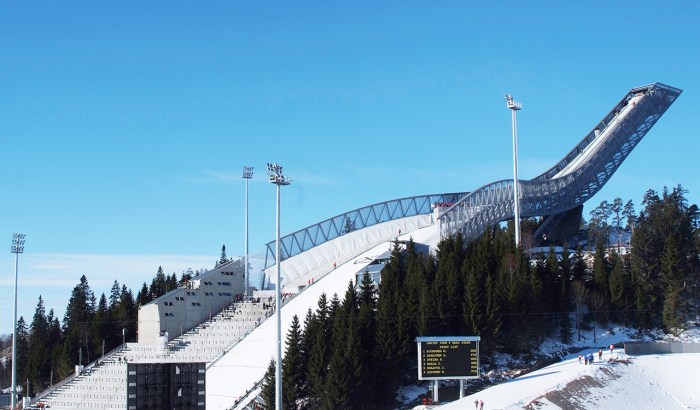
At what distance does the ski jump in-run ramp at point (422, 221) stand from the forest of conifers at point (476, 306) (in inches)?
161

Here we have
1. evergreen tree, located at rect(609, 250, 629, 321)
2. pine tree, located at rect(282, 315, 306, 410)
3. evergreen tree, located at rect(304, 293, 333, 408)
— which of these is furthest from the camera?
evergreen tree, located at rect(609, 250, 629, 321)

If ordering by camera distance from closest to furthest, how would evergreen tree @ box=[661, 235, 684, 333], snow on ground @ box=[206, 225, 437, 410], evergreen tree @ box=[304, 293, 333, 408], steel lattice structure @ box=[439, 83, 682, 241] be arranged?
evergreen tree @ box=[304, 293, 333, 408], snow on ground @ box=[206, 225, 437, 410], evergreen tree @ box=[661, 235, 684, 333], steel lattice structure @ box=[439, 83, 682, 241]

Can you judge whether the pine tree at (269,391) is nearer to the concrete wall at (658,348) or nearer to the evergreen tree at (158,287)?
the concrete wall at (658,348)

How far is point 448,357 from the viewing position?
1864 inches

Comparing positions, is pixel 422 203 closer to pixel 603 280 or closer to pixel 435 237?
pixel 435 237

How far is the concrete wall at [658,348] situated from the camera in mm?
54719

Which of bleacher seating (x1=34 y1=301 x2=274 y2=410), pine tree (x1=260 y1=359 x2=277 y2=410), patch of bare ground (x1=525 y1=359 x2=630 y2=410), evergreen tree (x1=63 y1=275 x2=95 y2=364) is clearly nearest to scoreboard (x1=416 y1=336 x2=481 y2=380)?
Answer: patch of bare ground (x1=525 y1=359 x2=630 y2=410)

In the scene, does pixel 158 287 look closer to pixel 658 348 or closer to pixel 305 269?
pixel 305 269

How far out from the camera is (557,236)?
3770 inches

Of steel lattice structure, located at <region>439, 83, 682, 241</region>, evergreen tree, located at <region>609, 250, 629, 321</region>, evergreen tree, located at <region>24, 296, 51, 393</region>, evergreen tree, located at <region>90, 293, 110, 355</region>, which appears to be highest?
steel lattice structure, located at <region>439, 83, 682, 241</region>

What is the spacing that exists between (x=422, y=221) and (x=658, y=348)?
40334mm

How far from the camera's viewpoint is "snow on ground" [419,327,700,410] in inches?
1754

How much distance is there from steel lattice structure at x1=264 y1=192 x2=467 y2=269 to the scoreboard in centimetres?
3676

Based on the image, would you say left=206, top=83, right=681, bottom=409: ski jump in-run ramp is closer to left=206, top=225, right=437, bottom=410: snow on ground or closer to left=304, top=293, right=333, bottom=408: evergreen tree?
left=206, top=225, right=437, bottom=410: snow on ground
